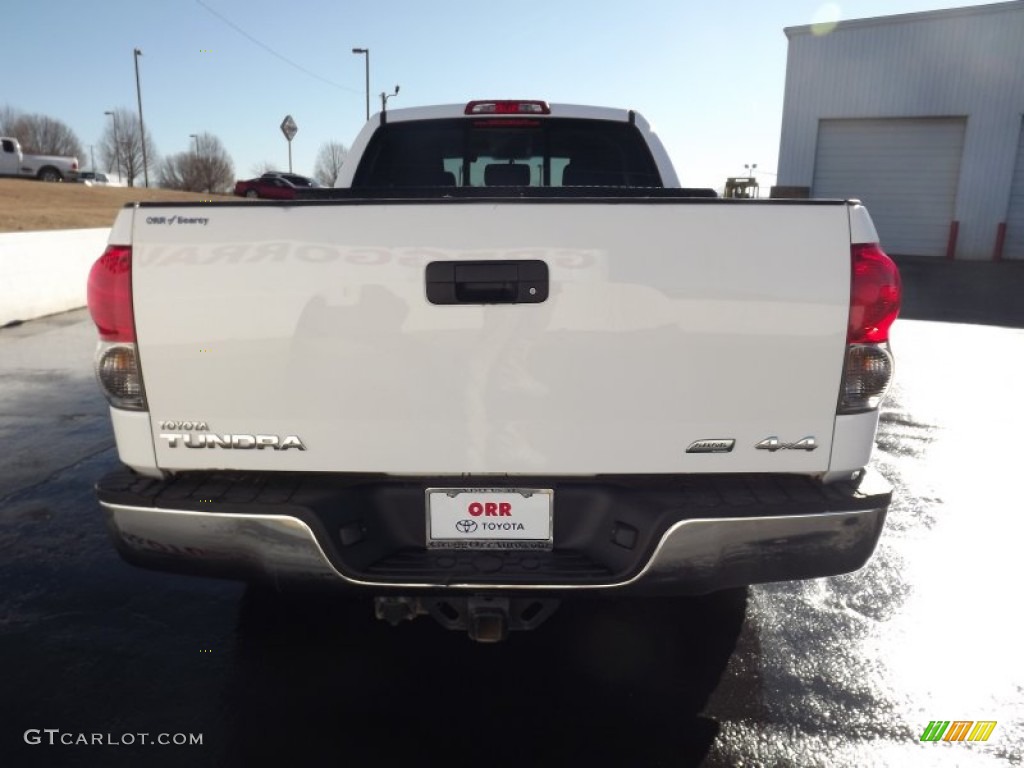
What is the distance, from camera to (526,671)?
8.86 feet

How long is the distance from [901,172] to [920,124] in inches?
54.5

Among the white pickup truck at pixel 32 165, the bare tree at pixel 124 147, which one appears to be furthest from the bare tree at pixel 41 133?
the white pickup truck at pixel 32 165

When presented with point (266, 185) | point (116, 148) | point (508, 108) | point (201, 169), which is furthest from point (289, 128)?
point (116, 148)

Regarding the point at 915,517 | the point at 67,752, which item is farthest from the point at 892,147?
the point at 67,752

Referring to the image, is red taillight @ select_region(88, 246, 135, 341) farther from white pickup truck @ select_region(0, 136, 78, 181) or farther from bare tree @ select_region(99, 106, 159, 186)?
bare tree @ select_region(99, 106, 159, 186)

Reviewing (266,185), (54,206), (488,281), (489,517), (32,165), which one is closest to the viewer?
(488,281)

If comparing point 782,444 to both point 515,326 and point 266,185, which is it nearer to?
point 515,326

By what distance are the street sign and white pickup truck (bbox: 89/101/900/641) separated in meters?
34.1

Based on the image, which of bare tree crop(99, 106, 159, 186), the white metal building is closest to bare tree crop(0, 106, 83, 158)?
bare tree crop(99, 106, 159, 186)

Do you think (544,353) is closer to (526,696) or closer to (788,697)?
(526,696)

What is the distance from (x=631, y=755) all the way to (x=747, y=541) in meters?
0.78

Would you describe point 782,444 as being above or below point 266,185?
below

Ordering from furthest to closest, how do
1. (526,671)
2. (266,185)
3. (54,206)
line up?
(266,185), (54,206), (526,671)

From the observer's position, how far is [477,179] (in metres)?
4.39
